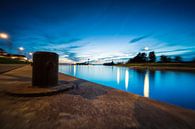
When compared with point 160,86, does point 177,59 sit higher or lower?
higher

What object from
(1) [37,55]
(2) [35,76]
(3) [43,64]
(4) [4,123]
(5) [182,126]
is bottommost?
(5) [182,126]

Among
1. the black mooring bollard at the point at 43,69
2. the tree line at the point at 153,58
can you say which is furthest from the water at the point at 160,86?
the tree line at the point at 153,58

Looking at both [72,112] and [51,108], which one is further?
[51,108]

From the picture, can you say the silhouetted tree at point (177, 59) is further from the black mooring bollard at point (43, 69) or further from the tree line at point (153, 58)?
the black mooring bollard at point (43, 69)

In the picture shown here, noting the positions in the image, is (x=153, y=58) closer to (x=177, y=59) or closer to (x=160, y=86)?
(x=177, y=59)

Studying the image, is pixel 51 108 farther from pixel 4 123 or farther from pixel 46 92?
pixel 46 92

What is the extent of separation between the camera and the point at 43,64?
4.73 m

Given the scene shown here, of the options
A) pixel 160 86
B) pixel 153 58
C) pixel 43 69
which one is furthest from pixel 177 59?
pixel 43 69

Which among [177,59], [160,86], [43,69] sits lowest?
[160,86]

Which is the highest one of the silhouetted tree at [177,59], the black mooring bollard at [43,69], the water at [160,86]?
the silhouetted tree at [177,59]

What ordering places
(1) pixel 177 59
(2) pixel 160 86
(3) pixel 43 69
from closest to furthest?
(3) pixel 43 69, (2) pixel 160 86, (1) pixel 177 59

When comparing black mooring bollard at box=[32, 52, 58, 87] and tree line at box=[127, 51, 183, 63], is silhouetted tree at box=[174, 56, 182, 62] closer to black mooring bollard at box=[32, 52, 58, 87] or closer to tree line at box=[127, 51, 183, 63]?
tree line at box=[127, 51, 183, 63]

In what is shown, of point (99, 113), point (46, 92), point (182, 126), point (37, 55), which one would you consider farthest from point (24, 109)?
point (182, 126)

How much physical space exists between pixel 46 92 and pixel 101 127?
2.94m
